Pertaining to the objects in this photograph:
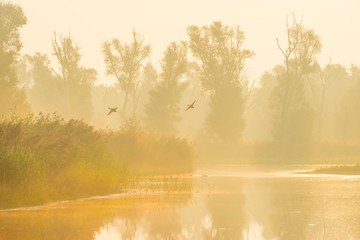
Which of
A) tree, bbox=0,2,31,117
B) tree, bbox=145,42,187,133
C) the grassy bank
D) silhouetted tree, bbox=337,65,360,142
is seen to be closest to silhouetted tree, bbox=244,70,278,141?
silhouetted tree, bbox=337,65,360,142

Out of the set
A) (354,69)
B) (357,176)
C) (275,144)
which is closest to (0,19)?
(275,144)

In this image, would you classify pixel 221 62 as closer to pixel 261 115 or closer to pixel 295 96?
pixel 295 96

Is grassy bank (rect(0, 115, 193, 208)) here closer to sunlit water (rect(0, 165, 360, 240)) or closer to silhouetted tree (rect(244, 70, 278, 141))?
sunlit water (rect(0, 165, 360, 240))

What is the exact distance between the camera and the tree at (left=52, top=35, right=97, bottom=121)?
90.9 m

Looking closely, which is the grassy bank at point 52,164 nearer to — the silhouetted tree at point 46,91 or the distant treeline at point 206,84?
the distant treeline at point 206,84

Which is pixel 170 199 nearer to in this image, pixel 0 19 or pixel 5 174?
pixel 5 174

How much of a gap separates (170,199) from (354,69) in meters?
112

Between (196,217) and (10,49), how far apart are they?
190 feet

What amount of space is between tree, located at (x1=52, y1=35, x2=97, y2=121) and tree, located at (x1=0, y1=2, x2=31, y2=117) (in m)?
15.8

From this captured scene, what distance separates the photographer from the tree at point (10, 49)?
68.9 metres

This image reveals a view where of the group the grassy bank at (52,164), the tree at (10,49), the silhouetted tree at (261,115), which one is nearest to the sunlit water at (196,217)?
the grassy bank at (52,164)

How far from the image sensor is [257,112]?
5039 inches

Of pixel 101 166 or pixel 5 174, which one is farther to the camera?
pixel 101 166

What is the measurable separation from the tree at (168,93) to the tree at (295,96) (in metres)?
12.2
